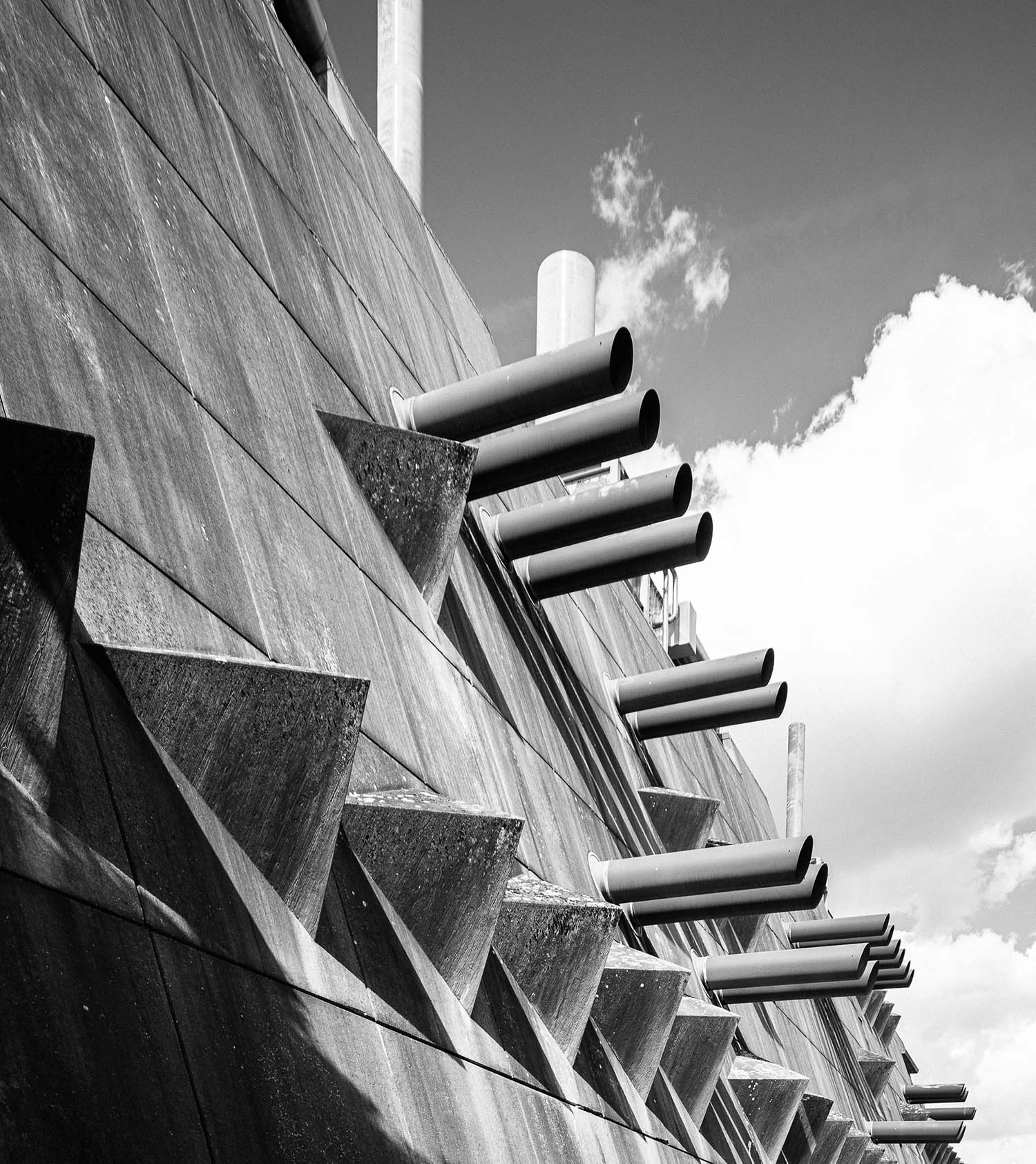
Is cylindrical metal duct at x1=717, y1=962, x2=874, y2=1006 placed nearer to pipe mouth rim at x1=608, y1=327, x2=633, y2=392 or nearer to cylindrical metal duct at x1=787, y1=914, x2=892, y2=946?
cylindrical metal duct at x1=787, y1=914, x2=892, y2=946

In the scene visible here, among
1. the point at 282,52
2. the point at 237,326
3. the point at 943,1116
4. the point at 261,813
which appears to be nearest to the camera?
the point at 261,813

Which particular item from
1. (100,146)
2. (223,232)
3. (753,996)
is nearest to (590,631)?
(753,996)

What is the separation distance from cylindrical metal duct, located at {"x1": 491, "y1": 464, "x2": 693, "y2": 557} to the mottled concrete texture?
8.18 meters

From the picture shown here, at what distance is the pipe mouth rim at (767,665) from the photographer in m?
12.5

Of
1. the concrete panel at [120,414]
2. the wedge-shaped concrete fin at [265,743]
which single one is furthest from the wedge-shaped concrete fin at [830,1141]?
the concrete panel at [120,414]

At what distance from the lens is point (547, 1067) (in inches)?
246

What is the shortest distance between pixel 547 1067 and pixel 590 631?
286 inches

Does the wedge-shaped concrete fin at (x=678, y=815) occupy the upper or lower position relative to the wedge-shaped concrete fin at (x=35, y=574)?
upper

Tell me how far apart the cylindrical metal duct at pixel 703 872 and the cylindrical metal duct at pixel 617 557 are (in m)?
2.29

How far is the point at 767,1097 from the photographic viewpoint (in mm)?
12016

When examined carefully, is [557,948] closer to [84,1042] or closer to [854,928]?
[84,1042]

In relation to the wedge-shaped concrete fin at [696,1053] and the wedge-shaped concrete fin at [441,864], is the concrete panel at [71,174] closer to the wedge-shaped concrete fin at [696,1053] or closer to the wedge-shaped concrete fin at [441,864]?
the wedge-shaped concrete fin at [441,864]

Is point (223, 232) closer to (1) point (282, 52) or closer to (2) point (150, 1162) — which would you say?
(1) point (282, 52)

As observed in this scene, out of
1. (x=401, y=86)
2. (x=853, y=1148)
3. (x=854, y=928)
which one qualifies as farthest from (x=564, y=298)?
Answer: (x=853, y=1148)
